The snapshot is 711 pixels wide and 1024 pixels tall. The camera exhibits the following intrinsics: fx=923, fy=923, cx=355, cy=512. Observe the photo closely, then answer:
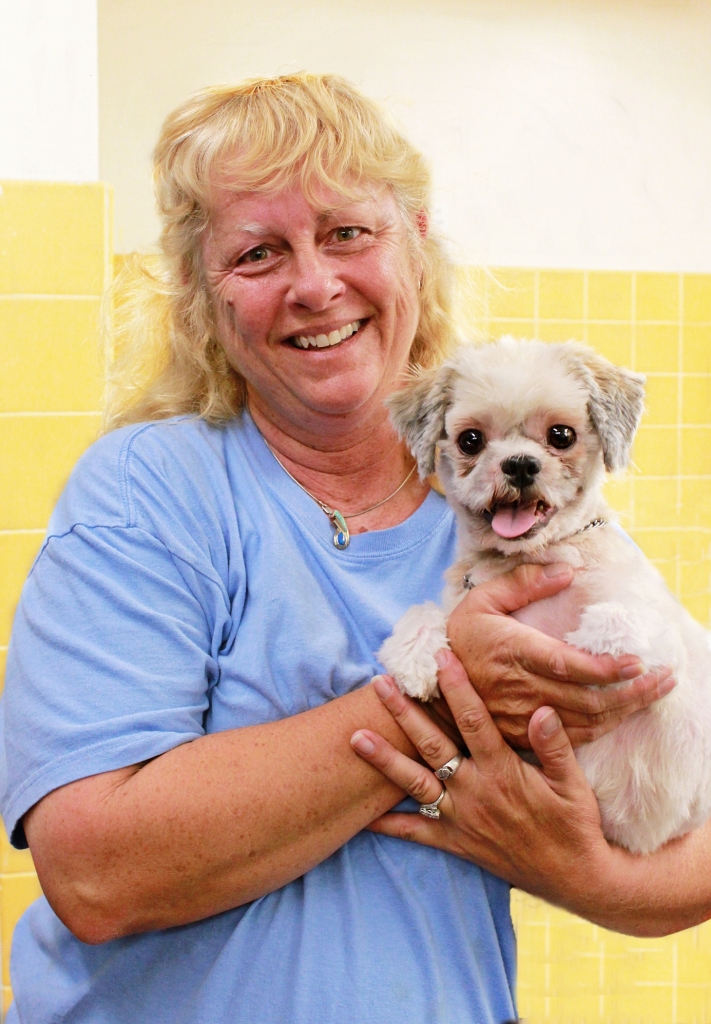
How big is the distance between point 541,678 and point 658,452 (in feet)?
7.38

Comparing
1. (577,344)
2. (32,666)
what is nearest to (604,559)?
(577,344)

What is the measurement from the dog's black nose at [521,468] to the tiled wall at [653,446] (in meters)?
1.97

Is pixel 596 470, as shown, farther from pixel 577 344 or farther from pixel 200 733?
pixel 200 733

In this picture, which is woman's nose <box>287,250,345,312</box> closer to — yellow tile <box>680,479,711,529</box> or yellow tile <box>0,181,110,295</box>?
yellow tile <box>0,181,110,295</box>

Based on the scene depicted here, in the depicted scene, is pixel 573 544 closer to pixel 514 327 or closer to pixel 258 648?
pixel 258 648

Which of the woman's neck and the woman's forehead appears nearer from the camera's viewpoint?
the woman's forehead

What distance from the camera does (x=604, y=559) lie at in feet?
3.59

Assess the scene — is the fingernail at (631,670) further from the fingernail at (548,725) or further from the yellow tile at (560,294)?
the yellow tile at (560,294)

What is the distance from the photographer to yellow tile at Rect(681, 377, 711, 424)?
3047 millimetres

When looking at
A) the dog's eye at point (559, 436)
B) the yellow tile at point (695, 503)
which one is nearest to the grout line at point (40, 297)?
the dog's eye at point (559, 436)

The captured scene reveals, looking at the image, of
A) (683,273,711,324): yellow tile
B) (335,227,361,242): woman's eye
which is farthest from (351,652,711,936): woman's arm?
(683,273,711,324): yellow tile

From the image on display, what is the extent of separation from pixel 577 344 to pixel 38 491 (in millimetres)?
1501

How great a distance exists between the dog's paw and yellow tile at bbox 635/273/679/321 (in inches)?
88.1

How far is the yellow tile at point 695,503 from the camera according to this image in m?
3.03
